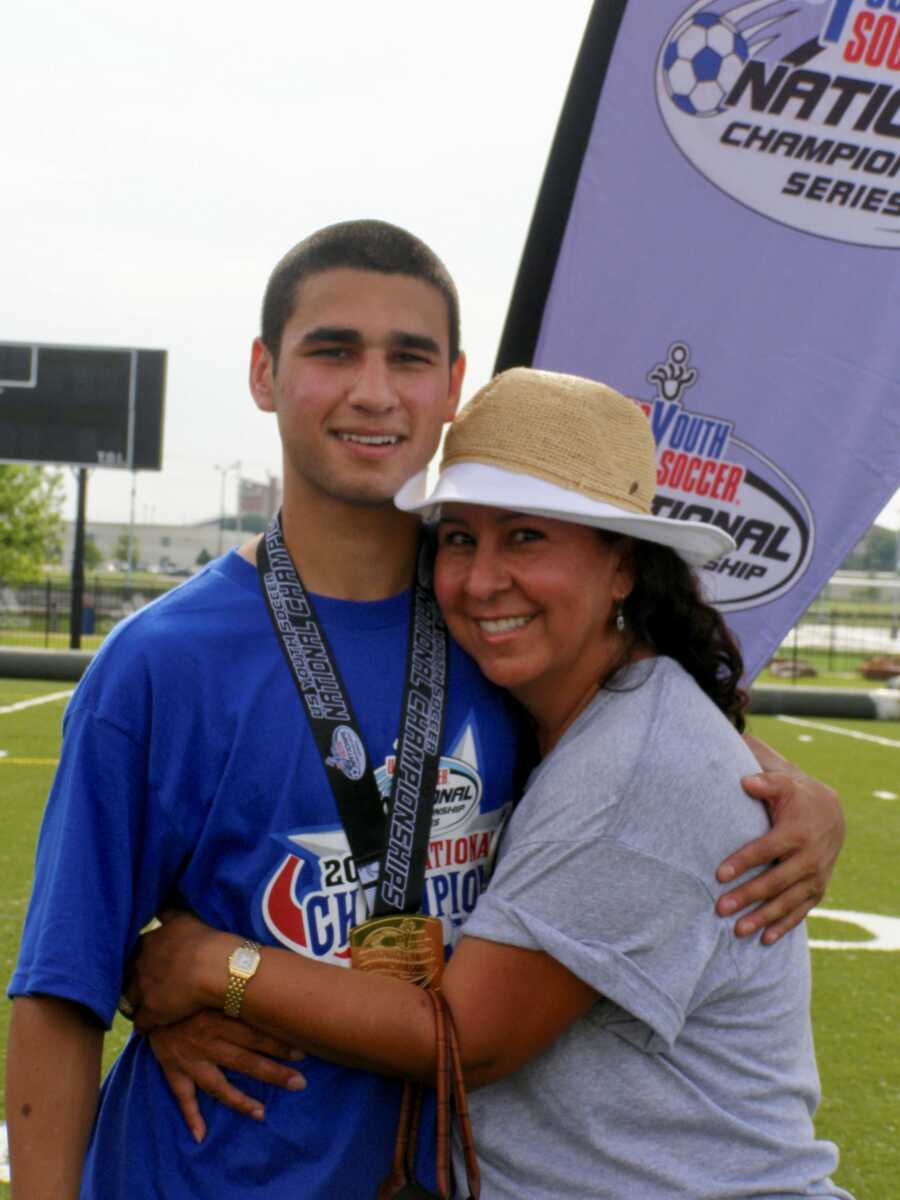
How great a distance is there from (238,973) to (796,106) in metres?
1.78

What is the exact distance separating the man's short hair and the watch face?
877mm

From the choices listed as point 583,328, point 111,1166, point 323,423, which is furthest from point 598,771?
point 583,328

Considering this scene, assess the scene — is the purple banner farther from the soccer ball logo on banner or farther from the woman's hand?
the woman's hand

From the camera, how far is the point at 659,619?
2.02 metres

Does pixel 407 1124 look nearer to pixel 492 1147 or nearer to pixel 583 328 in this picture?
pixel 492 1147

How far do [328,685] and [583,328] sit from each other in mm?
963

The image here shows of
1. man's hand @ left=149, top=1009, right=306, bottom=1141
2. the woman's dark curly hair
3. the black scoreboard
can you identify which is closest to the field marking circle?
the woman's dark curly hair

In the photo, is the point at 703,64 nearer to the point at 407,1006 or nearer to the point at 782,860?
the point at 782,860

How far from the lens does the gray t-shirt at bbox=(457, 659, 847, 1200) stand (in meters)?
1.68

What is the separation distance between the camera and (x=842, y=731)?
14.3 meters

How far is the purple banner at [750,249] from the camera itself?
2.40m

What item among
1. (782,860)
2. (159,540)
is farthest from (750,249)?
(159,540)

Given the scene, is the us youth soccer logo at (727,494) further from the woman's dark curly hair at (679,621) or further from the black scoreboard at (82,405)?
the black scoreboard at (82,405)

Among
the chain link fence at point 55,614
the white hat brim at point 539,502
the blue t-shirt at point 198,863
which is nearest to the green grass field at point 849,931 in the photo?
the blue t-shirt at point 198,863
